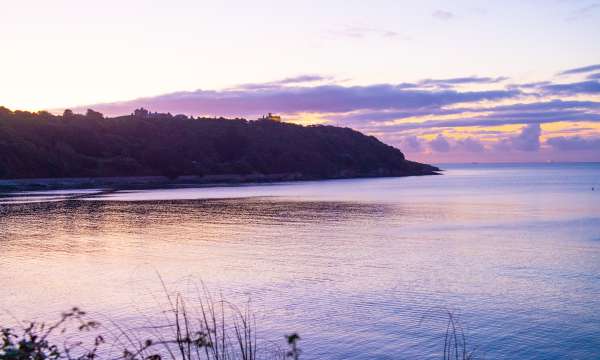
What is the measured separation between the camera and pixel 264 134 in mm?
167000

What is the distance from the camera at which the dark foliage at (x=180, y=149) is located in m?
113

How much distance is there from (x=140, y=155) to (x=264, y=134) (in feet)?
150

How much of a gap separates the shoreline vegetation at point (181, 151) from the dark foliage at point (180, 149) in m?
0.19

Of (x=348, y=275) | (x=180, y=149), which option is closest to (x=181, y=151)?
(x=180, y=149)

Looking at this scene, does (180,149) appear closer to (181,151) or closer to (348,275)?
(181,151)

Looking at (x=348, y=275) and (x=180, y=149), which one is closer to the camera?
(x=348, y=275)

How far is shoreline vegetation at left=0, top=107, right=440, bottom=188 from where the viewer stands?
113 meters

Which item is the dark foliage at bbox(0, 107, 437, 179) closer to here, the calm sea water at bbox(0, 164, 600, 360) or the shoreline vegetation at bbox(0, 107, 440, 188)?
the shoreline vegetation at bbox(0, 107, 440, 188)

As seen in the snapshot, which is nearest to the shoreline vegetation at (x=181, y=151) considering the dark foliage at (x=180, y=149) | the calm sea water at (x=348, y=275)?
the dark foliage at (x=180, y=149)

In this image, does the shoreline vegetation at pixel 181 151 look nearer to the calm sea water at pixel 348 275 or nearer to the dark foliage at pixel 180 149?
the dark foliage at pixel 180 149

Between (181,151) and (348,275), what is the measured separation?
123 m

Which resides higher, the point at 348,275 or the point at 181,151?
the point at 181,151

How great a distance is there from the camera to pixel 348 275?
22.0 metres

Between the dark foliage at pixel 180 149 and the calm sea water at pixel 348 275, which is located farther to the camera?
the dark foliage at pixel 180 149
